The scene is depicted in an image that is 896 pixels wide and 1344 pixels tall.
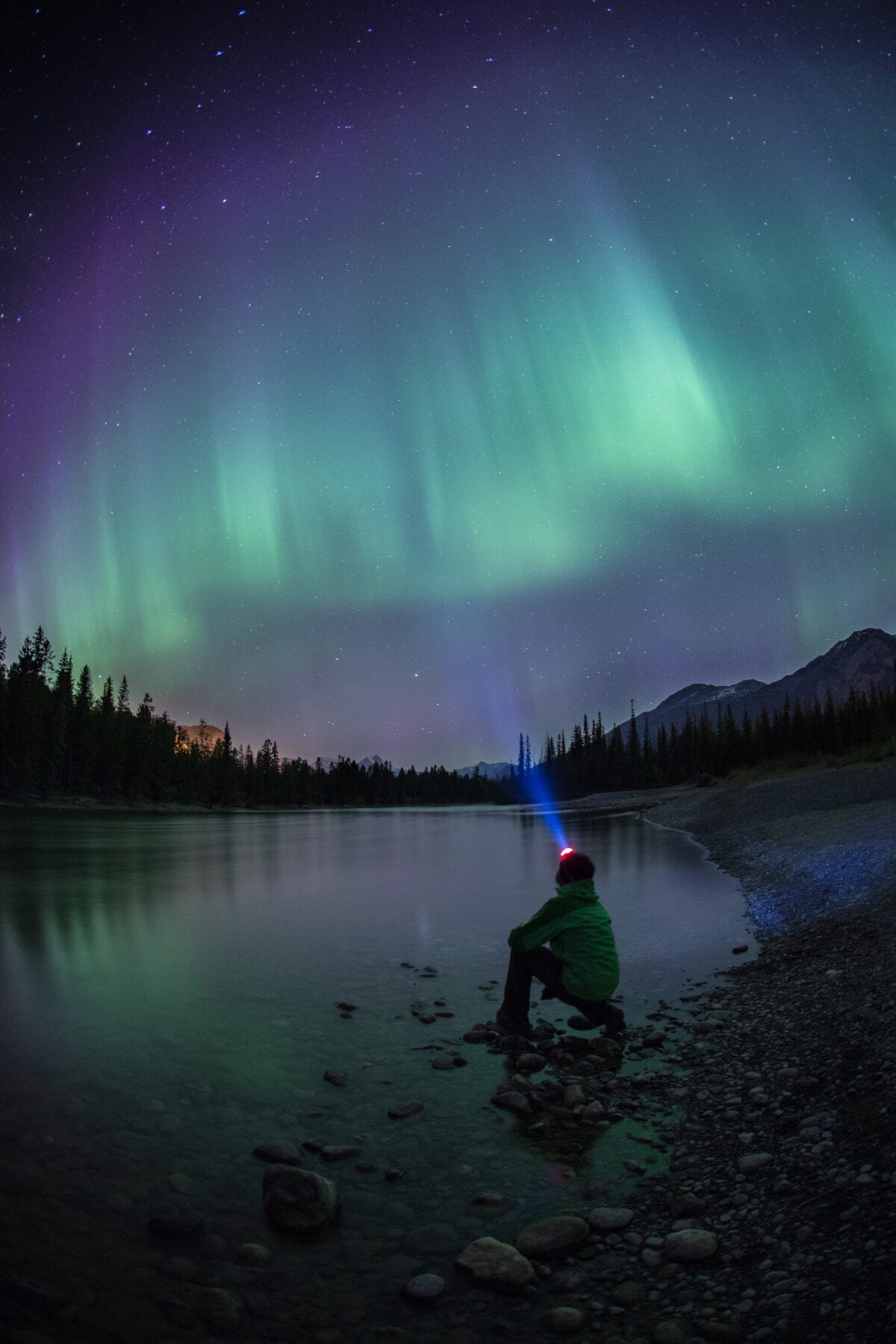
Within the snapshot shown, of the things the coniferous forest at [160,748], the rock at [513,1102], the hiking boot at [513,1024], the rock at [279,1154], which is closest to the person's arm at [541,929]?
the hiking boot at [513,1024]

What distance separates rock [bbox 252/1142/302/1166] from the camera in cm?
581

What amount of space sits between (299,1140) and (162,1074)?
2.29m

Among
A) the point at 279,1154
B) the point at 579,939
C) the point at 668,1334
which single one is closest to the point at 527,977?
the point at 579,939

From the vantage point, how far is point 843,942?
441 inches

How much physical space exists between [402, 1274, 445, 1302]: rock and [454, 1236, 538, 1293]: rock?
20 centimetres

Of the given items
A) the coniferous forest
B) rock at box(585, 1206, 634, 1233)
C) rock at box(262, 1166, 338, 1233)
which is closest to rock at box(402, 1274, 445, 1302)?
rock at box(262, 1166, 338, 1233)

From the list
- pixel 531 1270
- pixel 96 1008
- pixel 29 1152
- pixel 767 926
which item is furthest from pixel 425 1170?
pixel 767 926

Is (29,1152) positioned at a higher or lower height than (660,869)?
higher

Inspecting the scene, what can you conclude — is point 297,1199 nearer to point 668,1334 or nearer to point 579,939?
point 668,1334

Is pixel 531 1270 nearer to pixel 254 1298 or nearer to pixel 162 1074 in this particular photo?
pixel 254 1298

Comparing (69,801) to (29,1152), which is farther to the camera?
(69,801)

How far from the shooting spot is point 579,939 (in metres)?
8.98

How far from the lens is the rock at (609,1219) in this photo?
15.7ft

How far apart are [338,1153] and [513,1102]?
1787 millimetres
